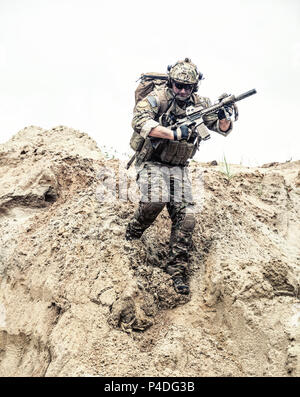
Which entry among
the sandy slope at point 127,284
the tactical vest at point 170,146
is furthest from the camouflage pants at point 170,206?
A: the sandy slope at point 127,284

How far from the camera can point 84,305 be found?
496 cm

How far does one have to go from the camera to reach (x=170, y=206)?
5.45 meters

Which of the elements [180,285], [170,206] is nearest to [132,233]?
[170,206]

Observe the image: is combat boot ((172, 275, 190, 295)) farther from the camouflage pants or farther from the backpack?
the backpack

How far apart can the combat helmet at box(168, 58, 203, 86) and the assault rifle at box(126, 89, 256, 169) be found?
304 millimetres

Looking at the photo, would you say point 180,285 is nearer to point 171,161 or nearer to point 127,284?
point 127,284

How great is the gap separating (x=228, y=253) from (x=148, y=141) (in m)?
1.53

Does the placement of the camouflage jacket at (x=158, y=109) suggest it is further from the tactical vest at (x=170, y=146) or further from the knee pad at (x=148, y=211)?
the knee pad at (x=148, y=211)

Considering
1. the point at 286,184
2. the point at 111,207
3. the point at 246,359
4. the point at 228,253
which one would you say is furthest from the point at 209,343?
the point at 286,184

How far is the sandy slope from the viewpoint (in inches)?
180

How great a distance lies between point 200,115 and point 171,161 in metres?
0.58
